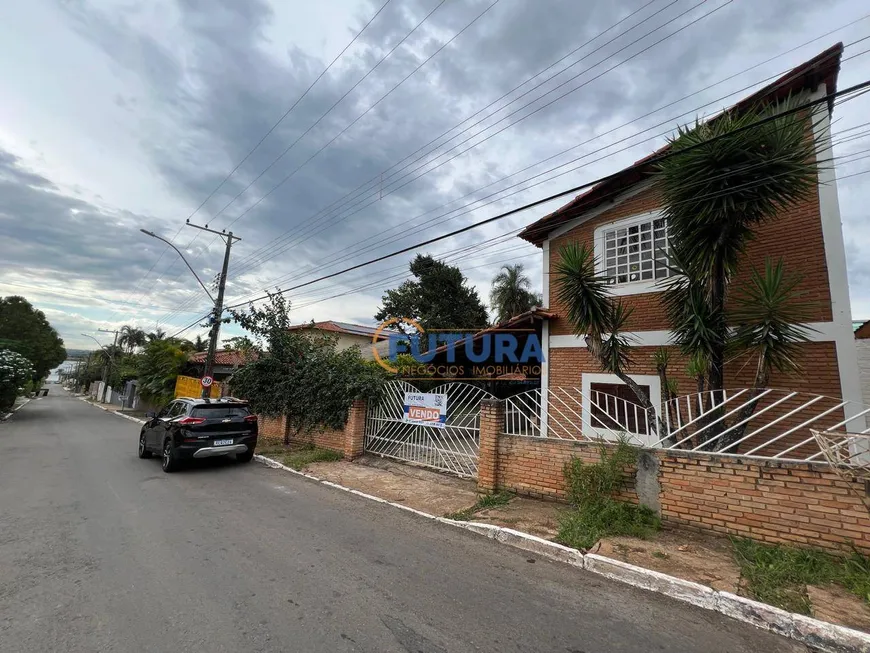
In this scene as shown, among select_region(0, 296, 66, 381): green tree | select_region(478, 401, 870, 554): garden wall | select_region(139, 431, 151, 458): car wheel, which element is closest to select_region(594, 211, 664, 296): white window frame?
select_region(478, 401, 870, 554): garden wall

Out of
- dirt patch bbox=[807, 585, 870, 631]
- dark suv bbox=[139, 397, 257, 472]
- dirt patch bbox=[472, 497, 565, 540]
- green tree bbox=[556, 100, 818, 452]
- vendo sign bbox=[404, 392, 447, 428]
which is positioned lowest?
dirt patch bbox=[472, 497, 565, 540]

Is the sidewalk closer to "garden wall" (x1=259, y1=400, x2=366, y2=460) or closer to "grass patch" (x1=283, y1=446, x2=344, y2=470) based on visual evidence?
"grass patch" (x1=283, y1=446, x2=344, y2=470)

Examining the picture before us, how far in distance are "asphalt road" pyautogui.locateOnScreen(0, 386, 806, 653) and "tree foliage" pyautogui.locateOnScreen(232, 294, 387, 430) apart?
13.4 ft

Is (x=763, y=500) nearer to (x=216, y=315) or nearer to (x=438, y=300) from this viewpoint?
(x=216, y=315)

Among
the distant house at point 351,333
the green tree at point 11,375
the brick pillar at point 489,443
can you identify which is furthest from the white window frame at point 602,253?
the green tree at point 11,375

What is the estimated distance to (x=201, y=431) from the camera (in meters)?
8.63

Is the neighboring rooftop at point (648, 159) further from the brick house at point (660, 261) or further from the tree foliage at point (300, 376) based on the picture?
the tree foliage at point (300, 376)

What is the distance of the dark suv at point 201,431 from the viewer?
333 inches

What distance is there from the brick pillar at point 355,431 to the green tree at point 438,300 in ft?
60.2

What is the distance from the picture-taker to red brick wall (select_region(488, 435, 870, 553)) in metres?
3.89

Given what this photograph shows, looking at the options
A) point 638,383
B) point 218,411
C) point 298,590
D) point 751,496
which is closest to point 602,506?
point 751,496

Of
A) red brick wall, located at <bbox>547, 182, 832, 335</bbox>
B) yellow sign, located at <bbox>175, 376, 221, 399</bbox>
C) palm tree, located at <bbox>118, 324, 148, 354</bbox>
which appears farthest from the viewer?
palm tree, located at <bbox>118, 324, 148, 354</bbox>

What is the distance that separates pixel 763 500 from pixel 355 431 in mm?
7727

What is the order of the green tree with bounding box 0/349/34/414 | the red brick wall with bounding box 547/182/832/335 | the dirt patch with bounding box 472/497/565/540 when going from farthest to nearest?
the green tree with bounding box 0/349/34/414, the red brick wall with bounding box 547/182/832/335, the dirt patch with bounding box 472/497/565/540
